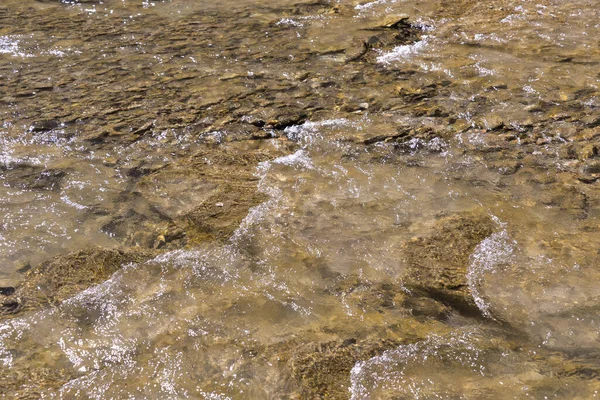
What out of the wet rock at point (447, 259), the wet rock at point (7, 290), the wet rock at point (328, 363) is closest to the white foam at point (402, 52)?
the wet rock at point (447, 259)

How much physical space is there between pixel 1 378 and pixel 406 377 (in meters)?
1.73

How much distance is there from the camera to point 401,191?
357cm

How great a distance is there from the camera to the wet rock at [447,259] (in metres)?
2.84

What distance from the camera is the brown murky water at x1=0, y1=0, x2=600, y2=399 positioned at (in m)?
2.51

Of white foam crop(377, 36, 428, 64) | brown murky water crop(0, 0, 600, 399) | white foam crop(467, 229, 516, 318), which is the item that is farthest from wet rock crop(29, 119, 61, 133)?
white foam crop(467, 229, 516, 318)

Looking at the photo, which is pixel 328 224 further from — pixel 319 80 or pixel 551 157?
pixel 319 80

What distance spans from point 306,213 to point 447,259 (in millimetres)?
866

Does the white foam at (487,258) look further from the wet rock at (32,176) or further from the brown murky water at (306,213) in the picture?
the wet rock at (32,176)

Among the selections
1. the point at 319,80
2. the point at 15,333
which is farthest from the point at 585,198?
the point at 15,333

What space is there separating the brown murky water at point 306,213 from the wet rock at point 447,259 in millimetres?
11

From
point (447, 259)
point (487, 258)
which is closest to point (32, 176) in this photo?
point (447, 259)

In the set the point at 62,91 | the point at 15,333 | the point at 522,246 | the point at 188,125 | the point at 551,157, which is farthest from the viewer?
the point at 62,91

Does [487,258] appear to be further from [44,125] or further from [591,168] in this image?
[44,125]

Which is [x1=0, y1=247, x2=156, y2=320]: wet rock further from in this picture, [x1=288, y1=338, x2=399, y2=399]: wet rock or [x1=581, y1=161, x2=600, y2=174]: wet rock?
[x1=581, y1=161, x2=600, y2=174]: wet rock
